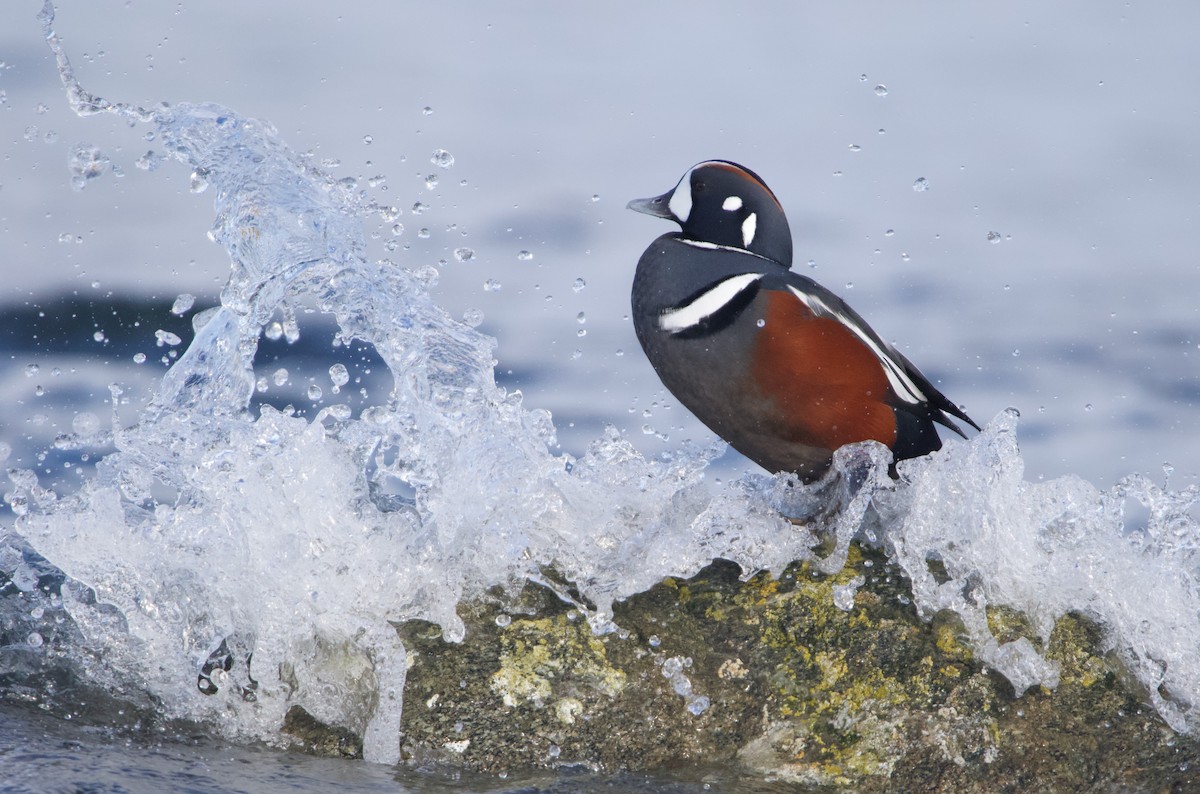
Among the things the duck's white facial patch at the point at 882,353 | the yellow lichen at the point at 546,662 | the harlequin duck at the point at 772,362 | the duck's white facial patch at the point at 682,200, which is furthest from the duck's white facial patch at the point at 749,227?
the yellow lichen at the point at 546,662

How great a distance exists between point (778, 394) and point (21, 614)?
1868mm

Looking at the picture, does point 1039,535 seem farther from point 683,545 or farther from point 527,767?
point 527,767

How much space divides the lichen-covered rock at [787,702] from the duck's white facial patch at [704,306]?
87 centimetres

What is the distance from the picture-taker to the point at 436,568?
2.72 m

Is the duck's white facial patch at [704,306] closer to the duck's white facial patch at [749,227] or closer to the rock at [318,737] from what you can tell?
the duck's white facial patch at [749,227]

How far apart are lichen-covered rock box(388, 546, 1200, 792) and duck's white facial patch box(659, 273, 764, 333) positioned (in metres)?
0.87

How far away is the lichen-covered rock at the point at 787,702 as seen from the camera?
8.05 ft

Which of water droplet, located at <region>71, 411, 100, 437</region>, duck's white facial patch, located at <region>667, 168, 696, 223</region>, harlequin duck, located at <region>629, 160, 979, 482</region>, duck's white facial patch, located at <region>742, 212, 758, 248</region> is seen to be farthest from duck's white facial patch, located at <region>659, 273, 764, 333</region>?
water droplet, located at <region>71, 411, 100, 437</region>

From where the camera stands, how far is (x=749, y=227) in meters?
3.55

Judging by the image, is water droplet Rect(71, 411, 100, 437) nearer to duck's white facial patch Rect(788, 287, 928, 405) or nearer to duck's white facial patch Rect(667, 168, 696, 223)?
duck's white facial patch Rect(667, 168, 696, 223)

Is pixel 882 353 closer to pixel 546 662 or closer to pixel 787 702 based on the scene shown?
pixel 787 702

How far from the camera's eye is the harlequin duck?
3154mm

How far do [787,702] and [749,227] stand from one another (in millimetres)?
1519

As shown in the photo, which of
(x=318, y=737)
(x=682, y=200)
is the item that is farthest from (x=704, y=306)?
(x=318, y=737)
